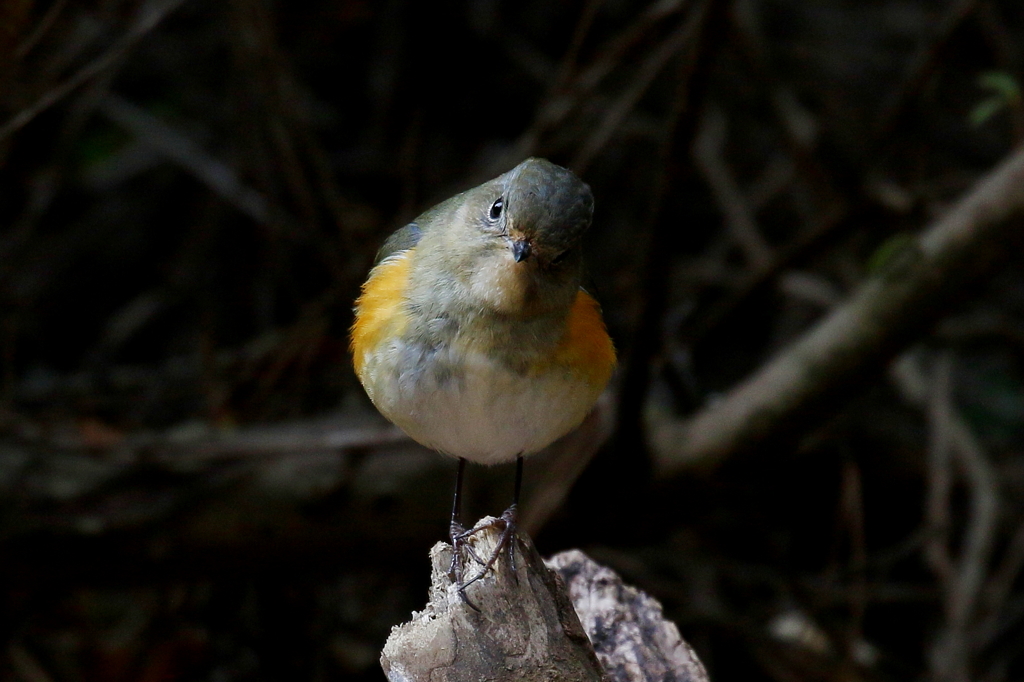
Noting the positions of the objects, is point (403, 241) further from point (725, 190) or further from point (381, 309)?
point (725, 190)

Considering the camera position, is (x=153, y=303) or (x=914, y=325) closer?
(x=914, y=325)

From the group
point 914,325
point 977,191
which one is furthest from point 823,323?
point 977,191

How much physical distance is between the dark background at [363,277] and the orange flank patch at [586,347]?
847 mm

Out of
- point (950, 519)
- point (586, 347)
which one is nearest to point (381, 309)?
point (586, 347)

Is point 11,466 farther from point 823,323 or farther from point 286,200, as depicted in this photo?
point 823,323

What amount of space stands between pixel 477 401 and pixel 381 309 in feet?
1.11

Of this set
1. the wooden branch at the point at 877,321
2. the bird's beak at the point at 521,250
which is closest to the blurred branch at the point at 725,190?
the wooden branch at the point at 877,321

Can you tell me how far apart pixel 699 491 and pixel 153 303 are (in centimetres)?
252

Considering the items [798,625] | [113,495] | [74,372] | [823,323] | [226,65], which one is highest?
[226,65]

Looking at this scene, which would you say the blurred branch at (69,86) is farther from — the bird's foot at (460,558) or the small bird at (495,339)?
the bird's foot at (460,558)

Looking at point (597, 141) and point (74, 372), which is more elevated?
point (74, 372)

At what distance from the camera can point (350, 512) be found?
3727mm

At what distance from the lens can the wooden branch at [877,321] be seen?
3.40m

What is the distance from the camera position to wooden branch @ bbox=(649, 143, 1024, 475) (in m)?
3.40
